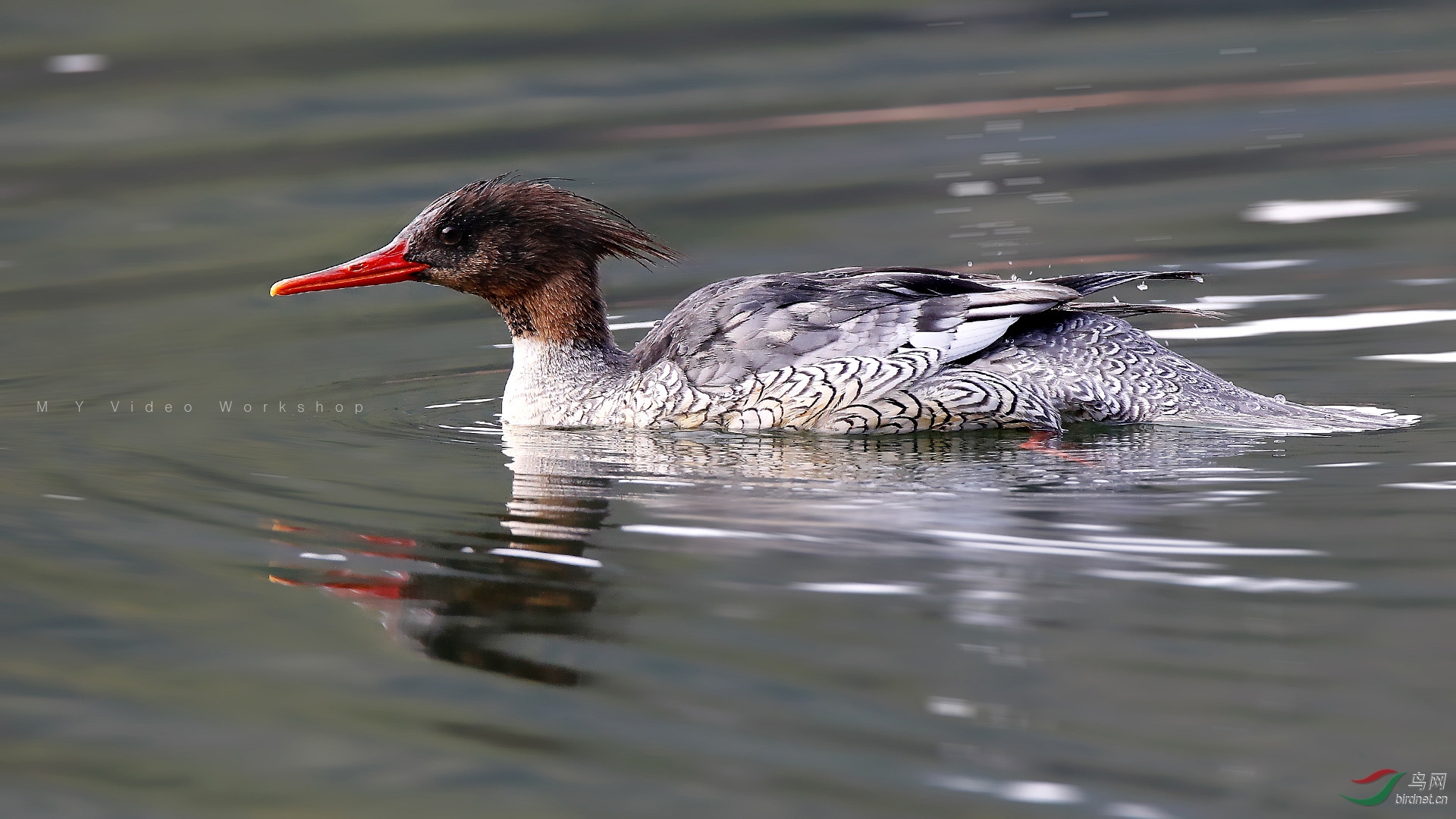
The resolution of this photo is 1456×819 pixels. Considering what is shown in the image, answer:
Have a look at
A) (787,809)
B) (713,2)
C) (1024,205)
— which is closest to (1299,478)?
(787,809)

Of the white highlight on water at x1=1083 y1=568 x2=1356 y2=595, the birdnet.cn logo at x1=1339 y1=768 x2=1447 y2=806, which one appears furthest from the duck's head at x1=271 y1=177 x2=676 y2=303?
the birdnet.cn logo at x1=1339 y1=768 x2=1447 y2=806

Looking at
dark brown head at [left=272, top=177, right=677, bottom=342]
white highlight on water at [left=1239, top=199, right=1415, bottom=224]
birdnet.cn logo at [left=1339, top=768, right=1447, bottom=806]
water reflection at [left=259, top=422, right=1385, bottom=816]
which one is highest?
white highlight on water at [left=1239, top=199, right=1415, bottom=224]

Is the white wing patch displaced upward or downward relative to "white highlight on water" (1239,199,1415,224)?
downward

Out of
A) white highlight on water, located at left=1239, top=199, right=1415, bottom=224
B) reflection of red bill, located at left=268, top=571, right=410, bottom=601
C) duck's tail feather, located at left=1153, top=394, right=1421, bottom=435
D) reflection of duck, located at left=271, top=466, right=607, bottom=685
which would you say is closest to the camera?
reflection of duck, located at left=271, top=466, right=607, bottom=685

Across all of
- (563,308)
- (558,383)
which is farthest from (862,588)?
(563,308)

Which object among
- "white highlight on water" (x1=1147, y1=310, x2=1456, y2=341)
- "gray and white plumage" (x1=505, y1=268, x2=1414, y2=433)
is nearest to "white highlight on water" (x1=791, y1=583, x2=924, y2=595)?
"gray and white plumage" (x1=505, y1=268, x2=1414, y2=433)

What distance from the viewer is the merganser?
6918mm

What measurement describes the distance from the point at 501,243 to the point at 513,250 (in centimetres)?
6

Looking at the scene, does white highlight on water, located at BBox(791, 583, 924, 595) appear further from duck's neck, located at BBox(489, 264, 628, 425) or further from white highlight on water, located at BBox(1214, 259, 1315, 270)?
white highlight on water, located at BBox(1214, 259, 1315, 270)

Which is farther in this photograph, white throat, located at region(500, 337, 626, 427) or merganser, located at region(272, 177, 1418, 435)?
white throat, located at region(500, 337, 626, 427)

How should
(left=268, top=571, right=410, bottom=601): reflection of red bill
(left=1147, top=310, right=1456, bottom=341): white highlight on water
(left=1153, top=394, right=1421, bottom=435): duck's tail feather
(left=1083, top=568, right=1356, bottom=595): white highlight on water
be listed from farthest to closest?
(left=1147, top=310, right=1456, bottom=341): white highlight on water, (left=1153, top=394, right=1421, bottom=435): duck's tail feather, (left=268, top=571, right=410, bottom=601): reflection of red bill, (left=1083, top=568, right=1356, bottom=595): white highlight on water

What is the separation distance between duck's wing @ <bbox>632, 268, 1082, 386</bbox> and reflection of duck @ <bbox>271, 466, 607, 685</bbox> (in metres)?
1.42

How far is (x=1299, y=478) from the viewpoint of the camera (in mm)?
5840

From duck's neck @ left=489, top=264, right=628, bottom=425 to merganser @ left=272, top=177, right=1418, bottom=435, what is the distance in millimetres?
14
